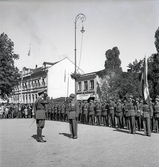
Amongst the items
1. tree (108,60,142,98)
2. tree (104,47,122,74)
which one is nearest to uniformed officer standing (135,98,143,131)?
tree (108,60,142,98)

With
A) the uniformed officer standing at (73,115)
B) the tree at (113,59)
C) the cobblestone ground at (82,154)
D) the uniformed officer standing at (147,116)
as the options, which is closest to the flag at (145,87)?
the uniformed officer standing at (147,116)

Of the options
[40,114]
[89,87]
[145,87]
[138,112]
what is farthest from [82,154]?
[89,87]

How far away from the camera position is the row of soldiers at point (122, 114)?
11428mm

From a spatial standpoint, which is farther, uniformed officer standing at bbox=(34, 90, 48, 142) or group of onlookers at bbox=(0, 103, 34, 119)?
group of onlookers at bbox=(0, 103, 34, 119)

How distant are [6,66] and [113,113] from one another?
59.3ft

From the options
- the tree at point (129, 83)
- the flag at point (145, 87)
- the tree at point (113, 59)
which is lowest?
the flag at point (145, 87)

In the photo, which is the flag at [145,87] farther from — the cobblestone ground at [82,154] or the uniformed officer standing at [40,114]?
the uniformed officer standing at [40,114]

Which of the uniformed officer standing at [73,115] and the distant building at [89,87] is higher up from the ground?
the distant building at [89,87]

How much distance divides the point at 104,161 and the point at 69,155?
1.17 metres

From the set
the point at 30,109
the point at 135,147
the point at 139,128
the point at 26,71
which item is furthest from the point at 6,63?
the point at 26,71

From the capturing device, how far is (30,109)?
28141 millimetres

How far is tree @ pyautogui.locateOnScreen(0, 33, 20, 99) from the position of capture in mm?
28897

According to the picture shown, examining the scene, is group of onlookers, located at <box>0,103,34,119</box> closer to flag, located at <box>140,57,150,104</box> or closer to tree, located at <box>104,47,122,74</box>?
flag, located at <box>140,57,150,104</box>

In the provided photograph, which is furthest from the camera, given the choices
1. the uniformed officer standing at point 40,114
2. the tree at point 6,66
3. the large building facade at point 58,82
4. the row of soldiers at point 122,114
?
the large building facade at point 58,82
